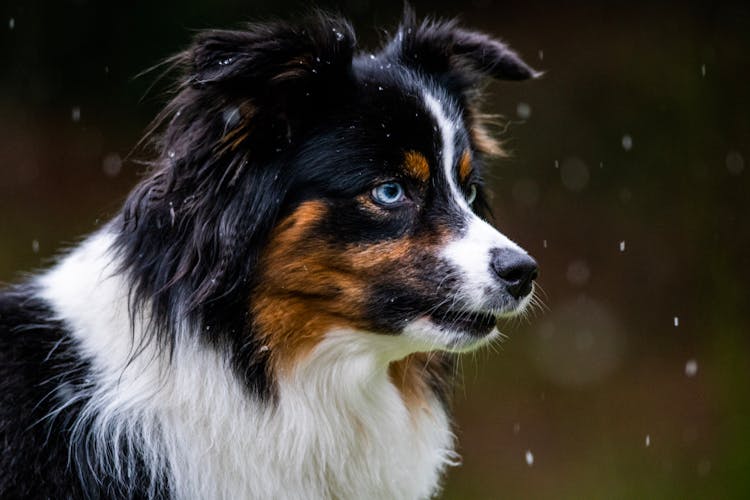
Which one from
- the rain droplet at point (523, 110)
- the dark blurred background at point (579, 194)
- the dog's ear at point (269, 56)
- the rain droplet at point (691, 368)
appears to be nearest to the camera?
the dog's ear at point (269, 56)

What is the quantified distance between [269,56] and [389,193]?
589mm

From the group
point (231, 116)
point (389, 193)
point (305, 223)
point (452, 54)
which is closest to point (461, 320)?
point (389, 193)

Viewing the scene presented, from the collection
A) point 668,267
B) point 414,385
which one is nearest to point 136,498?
point 414,385

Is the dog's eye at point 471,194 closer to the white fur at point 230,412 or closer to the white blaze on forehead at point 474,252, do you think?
the white blaze on forehead at point 474,252

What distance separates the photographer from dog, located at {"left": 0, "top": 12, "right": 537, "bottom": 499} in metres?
3.69

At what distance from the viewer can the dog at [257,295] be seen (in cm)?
369

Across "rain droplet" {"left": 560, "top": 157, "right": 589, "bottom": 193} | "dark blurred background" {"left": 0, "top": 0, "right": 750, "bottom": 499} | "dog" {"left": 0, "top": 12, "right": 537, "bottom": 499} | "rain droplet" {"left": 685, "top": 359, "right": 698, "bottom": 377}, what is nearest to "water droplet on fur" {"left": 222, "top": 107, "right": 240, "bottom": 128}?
"dog" {"left": 0, "top": 12, "right": 537, "bottom": 499}

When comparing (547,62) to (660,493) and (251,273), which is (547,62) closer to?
(660,493)

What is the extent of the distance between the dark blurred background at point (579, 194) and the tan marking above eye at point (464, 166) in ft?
14.8

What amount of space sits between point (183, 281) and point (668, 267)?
19.0 feet

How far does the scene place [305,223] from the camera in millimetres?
3752

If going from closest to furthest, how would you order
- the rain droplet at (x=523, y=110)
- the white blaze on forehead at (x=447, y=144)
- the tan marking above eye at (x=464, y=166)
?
the white blaze on forehead at (x=447, y=144) → the tan marking above eye at (x=464, y=166) → the rain droplet at (x=523, y=110)

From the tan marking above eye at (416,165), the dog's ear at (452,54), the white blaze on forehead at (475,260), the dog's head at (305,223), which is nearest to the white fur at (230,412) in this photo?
the dog's head at (305,223)

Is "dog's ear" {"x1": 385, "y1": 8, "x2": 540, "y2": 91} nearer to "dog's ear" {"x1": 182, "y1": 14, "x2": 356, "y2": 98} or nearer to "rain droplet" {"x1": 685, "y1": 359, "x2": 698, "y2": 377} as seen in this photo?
"dog's ear" {"x1": 182, "y1": 14, "x2": 356, "y2": 98}
